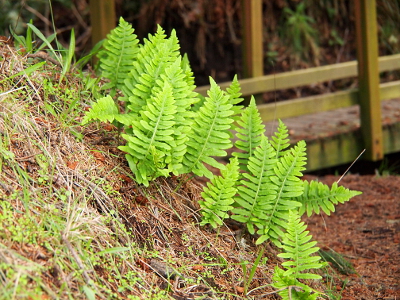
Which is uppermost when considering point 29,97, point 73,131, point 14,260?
point 29,97

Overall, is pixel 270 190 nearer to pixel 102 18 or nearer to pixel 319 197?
pixel 319 197

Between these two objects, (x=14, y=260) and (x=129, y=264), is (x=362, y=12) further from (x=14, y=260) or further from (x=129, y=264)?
(x=14, y=260)

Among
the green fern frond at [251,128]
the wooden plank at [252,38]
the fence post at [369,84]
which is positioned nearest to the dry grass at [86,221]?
the green fern frond at [251,128]

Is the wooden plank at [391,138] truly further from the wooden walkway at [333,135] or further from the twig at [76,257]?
the twig at [76,257]

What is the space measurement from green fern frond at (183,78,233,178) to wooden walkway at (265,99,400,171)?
2408mm

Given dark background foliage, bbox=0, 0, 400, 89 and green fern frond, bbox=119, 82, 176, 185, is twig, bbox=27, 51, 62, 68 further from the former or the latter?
dark background foliage, bbox=0, 0, 400, 89

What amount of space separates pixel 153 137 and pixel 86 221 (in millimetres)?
508

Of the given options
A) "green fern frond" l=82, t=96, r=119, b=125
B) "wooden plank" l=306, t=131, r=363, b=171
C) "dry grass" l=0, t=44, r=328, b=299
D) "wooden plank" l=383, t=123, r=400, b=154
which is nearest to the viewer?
"dry grass" l=0, t=44, r=328, b=299

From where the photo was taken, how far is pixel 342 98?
5.80m

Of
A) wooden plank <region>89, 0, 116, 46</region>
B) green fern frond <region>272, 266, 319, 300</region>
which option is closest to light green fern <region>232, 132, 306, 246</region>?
green fern frond <region>272, 266, 319, 300</region>

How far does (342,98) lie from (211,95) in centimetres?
347

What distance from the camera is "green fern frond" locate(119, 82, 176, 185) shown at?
249cm

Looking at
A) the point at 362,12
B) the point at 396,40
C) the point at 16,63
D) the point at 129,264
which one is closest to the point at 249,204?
the point at 129,264

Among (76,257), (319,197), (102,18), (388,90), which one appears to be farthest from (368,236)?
(388,90)
